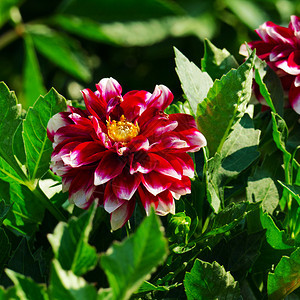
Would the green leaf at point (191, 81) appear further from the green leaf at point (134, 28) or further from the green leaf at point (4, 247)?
the green leaf at point (134, 28)

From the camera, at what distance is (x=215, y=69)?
0.55m

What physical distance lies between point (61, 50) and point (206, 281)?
1.10 meters

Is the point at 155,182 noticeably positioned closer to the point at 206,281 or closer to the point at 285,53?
the point at 206,281

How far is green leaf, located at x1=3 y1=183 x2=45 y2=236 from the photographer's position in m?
0.50

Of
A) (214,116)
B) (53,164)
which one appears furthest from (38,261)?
(214,116)

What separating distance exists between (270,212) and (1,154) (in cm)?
23

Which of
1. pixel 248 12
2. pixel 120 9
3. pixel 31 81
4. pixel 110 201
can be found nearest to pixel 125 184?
pixel 110 201

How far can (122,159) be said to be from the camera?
1.41 feet

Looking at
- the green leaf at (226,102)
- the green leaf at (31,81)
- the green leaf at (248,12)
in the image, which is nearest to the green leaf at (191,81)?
the green leaf at (226,102)

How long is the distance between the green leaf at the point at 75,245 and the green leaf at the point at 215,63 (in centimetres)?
27

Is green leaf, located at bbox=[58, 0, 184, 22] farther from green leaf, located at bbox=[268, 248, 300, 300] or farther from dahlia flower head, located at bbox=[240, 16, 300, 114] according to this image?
green leaf, located at bbox=[268, 248, 300, 300]

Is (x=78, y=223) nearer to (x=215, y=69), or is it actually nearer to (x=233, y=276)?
(x=233, y=276)

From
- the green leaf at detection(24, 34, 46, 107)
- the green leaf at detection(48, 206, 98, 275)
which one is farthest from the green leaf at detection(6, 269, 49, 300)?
the green leaf at detection(24, 34, 46, 107)

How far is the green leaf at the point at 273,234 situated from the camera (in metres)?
0.44
